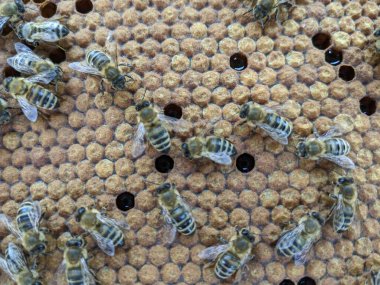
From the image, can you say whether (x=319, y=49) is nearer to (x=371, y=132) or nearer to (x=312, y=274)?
(x=371, y=132)

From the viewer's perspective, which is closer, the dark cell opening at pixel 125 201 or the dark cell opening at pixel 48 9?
the dark cell opening at pixel 125 201

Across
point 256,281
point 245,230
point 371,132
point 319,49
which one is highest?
point 319,49

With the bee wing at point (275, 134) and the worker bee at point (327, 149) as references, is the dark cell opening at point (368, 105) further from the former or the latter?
the bee wing at point (275, 134)

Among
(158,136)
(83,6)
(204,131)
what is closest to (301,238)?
(204,131)

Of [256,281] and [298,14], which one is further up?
[298,14]

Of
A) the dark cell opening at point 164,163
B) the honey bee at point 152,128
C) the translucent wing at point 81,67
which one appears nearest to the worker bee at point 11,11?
the translucent wing at point 81,67

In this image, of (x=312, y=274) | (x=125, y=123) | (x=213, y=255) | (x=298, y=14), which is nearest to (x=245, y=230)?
(x=213, y=255)

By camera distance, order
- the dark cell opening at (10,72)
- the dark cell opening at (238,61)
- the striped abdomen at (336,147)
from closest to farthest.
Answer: the striped abdomen at (336,147) → the dark cell opening at (238,61) → the dark cell opening at (10,72)
